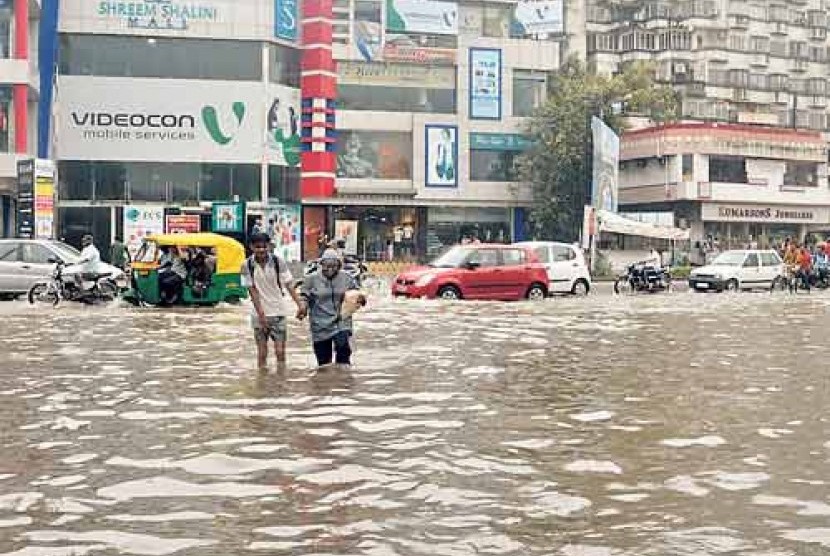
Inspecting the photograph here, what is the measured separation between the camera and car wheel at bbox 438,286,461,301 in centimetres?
2588

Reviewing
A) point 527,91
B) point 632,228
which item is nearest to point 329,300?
point 632,228

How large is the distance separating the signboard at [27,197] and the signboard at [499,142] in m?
27.5

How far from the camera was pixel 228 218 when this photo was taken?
35312 mm

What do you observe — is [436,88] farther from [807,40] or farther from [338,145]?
[807,40]

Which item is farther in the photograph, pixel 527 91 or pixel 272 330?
pixel 527 91

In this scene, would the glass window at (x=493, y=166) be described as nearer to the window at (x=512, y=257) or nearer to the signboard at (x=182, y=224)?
the signboard at (x=182, y=224)

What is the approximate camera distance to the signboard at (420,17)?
184 ft

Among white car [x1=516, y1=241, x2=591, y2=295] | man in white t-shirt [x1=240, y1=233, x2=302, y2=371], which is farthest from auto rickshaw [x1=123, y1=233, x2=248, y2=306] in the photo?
man in white t-shirt [x1=240, y1=233, x2=302, y2=371]

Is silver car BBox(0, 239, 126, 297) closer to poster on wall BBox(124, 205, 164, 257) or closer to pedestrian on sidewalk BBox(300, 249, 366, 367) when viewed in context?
pedestrian on sidewalk BBox(300, 249, 366, 367)

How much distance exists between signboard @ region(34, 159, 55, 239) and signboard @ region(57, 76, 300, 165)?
49.9ft

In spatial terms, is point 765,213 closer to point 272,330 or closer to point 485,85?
point 485,85

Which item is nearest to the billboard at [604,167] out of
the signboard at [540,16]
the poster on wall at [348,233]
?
the poster on wall at [348,233]

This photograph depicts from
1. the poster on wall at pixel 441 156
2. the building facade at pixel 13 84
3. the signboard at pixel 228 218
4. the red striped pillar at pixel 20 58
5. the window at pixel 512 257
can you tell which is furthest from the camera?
the poster on wall at pixel 441 156

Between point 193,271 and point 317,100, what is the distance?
27.2 meters
